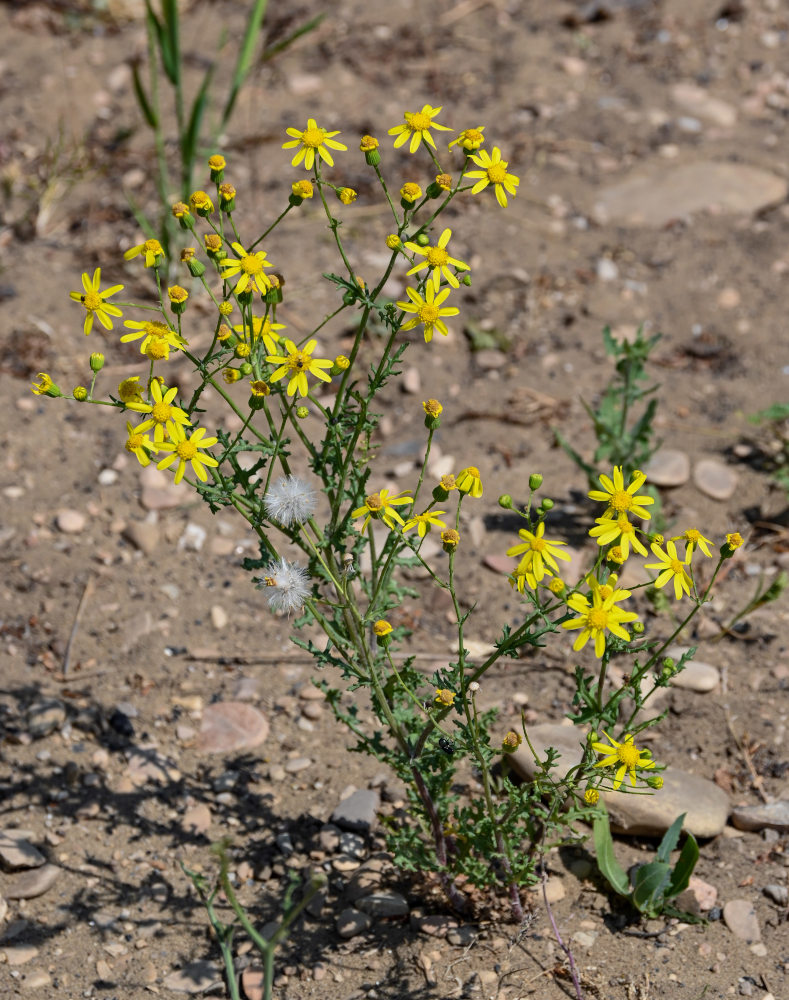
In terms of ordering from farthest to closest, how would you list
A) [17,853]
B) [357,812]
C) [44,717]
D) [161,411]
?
[44,717] → [357,812] → [17,853] → [161,411]

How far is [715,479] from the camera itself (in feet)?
13.2

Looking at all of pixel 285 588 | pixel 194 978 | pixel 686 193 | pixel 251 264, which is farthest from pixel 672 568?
pixel 686 193

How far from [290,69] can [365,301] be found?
14.2 ft

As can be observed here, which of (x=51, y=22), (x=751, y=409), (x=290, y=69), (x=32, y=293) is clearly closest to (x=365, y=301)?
(x=751, y=409)

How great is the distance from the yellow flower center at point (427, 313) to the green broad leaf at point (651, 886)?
5.10 ft

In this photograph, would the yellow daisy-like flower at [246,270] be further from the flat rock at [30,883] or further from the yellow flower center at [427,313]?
the flat rock at [30,883]

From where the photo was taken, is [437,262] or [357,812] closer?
[437,262]

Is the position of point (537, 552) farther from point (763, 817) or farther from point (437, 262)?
point (763, 817)

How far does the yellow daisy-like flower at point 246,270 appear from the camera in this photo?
7.07 feet

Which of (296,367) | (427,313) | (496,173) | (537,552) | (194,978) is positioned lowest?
(194,978)

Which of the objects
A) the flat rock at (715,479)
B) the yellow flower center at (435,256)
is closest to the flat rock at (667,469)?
the flat rock at (715,479)

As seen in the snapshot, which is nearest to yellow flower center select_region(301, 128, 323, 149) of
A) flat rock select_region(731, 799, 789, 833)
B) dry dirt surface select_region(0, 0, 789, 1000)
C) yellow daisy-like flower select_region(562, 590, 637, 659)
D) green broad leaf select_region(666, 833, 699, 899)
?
yellow daisy-like flower select_region(562, 590, 637, 659)

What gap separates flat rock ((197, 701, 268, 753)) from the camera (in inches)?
129

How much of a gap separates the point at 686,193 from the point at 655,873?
3.71 meters
